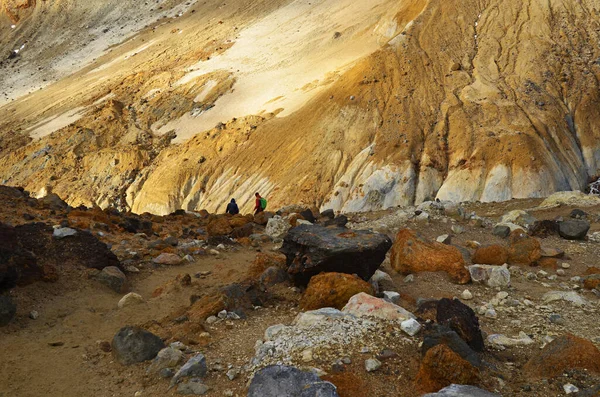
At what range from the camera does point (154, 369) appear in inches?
198

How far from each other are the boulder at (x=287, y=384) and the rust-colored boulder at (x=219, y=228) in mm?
6680

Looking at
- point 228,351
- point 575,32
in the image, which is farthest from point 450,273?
point 575,32

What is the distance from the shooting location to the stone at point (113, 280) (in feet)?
24.4

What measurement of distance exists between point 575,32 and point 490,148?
11286mm

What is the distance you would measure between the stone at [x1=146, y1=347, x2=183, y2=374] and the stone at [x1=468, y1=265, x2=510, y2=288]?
4.32 meters

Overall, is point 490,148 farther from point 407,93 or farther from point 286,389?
point 286,389

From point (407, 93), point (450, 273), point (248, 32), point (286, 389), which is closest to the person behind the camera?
point (286, 389)

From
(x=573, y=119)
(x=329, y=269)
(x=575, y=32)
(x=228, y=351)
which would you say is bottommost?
(x=573, y=119)

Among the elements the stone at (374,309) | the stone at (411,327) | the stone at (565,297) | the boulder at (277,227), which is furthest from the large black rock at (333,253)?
the boulder at (277,227)

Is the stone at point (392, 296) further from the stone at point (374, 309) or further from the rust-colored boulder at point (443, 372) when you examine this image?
the rust-colored boulder at point (443, 372)

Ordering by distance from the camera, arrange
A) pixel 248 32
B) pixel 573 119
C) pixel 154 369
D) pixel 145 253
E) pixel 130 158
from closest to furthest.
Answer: pixel 154 369 < pixel 145 253 < pixel 573 119 < pixel 130 158 < pixel 248 32

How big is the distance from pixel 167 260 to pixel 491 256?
16.9 feet

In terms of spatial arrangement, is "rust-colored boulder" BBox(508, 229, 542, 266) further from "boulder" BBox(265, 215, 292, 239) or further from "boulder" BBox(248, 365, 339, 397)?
"boulder" BBox(248, 365, 339, 397)

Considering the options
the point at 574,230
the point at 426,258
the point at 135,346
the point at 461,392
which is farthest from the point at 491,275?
the point at 135,346
